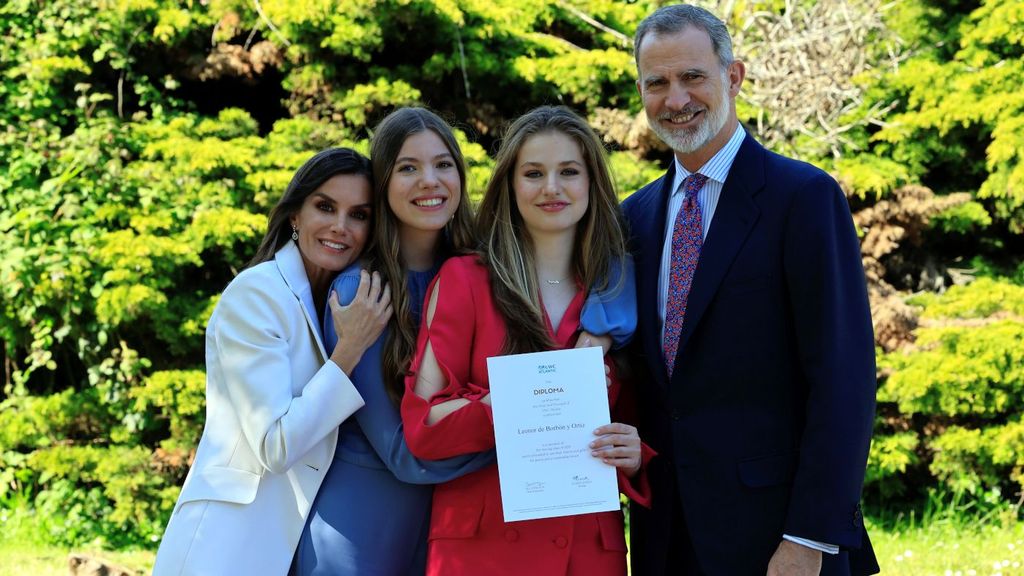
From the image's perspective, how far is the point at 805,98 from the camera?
7.67 meters

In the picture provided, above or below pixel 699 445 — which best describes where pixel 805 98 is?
above

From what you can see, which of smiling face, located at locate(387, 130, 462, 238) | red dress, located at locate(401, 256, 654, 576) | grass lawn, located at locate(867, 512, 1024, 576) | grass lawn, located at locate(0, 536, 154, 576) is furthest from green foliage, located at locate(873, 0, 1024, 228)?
grass lawn, located at locate(0, 536, 154, 576)

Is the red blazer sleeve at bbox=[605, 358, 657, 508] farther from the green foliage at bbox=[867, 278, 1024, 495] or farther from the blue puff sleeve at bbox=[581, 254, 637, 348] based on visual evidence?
the green foliage at bbox=[867, 278, 1024, 495]

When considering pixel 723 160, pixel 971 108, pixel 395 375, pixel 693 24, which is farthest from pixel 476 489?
pixel 971 108

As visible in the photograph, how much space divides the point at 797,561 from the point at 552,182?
1.31m

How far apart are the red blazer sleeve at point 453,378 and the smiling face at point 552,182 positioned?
0.27 meters

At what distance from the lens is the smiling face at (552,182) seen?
2.99 meters

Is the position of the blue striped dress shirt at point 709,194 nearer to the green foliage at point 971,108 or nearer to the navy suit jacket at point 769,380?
the navy suit jacket at point 769,380

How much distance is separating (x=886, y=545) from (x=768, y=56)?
381 centimetres

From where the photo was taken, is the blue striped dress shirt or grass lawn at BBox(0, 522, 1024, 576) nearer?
the blue striped dress shirt

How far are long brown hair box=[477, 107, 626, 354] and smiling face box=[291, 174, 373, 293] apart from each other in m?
0.42

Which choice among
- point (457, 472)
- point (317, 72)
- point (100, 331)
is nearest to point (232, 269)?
point (100, 331)

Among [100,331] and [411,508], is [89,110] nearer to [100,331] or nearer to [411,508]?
[100,331]

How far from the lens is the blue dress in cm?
293
